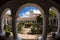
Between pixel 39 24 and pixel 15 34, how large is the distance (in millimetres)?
5834


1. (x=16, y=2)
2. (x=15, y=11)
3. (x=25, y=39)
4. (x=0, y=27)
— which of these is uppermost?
(x=16, y=2)

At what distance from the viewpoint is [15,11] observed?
8875 mm

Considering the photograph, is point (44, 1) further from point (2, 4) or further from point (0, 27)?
point (0, 27)

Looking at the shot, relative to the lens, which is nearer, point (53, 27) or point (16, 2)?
point (16, 2)

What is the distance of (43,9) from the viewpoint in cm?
885

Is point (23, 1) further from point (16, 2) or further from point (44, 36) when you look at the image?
point (44, 36)

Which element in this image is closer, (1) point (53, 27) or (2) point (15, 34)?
(2) point (15, 34)

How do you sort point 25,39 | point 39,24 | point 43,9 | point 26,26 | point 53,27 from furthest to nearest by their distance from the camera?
point 26,26 < point 39,24 < point 53,27 < point 25,39 < point 43,9

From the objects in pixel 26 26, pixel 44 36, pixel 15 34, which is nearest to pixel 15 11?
pixel 15 34

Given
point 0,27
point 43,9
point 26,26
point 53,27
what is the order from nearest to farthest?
1. point 43,9
2. point 0,27
3. point 53,27
4. point 26,26

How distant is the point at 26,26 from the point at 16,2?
8966 mm

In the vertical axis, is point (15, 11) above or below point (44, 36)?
above

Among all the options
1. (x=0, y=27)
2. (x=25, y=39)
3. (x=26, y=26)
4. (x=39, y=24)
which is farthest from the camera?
(x=26, y=26)

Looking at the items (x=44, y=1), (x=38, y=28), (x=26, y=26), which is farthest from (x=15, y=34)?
(x=26, y=26)
